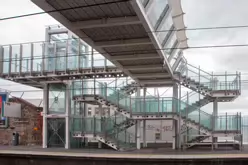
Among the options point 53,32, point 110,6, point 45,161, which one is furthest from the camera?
point 53,32

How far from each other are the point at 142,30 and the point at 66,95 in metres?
15.4

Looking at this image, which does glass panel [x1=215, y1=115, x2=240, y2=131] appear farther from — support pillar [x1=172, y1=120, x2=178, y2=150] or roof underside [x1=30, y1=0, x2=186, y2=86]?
roof underside [x1=30, y1=0, x2=186, y2=86]

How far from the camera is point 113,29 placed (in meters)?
17.8

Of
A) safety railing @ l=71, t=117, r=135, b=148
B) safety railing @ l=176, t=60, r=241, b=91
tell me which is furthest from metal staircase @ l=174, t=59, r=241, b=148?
safety railing @ l=71, t=117, r=135, b=148

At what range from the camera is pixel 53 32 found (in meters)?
33.1

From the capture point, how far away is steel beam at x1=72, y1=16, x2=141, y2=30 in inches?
625

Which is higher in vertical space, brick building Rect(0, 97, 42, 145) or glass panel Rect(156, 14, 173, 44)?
glass panel Rect(156, 14, 173, 44)

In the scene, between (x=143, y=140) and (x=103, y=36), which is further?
(x=143, y=140)

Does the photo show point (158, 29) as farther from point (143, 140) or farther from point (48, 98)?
point (48, 98)

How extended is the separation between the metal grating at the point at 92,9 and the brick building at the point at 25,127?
23.1 meters

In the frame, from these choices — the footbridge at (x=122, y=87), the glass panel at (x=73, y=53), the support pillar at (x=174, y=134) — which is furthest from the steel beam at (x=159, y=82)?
the glass panel at (x=73, y=53)

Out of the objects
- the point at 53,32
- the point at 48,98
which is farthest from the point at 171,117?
the point at 53,32

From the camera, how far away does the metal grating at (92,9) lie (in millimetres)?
14214

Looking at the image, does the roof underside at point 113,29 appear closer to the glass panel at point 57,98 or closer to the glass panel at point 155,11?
the glass panel at point 155,11
